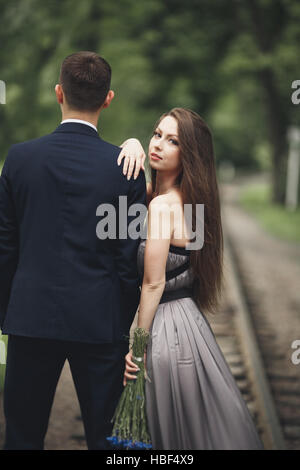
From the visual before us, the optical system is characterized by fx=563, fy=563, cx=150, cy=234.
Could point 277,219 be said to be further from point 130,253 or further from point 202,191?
point 130,253

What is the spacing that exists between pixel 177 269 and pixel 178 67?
21.8 meters

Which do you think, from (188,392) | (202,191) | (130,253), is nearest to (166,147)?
(202,191)

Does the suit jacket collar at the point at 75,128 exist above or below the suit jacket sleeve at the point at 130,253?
above

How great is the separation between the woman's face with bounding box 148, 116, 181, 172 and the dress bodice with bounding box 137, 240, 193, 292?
16.3 inches

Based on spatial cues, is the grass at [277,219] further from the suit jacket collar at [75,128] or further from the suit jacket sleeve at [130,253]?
the suit jacket collar at [75,128]

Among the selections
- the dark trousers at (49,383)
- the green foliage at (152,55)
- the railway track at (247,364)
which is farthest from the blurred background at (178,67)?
the dark trousers at (49,383)

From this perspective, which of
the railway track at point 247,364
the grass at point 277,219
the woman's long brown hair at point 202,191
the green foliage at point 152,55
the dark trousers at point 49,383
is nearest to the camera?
the dark trousers at point 49,383

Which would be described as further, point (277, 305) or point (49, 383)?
point (277, 305)

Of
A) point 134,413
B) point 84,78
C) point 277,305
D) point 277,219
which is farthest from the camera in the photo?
point 277,219

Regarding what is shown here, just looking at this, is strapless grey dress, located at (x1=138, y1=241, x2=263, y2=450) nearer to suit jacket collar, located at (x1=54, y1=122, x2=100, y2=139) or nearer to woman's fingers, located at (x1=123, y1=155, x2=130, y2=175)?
woman's fingers, located at (x1=123, y1=155, x2=130, y2=175)

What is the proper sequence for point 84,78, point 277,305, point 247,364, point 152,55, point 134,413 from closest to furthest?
point 84,78
point 134,413
point 247,364
point 277,305
point 152,55

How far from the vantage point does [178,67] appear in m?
23.4

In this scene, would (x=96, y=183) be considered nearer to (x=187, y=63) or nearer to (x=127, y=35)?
(x=127, y=35)

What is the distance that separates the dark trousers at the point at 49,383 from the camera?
2623 mm
